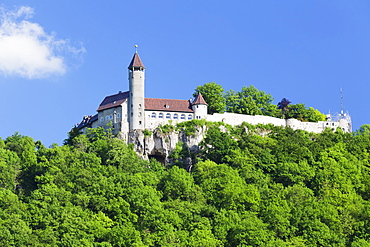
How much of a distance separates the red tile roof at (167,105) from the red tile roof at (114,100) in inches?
114

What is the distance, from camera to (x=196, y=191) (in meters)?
94.3

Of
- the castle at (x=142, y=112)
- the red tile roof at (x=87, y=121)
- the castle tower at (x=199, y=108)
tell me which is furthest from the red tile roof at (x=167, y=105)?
the red tile roof at (x=87, y=121)

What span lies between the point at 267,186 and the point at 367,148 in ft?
60.2

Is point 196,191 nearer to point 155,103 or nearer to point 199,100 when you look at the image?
point 155,103

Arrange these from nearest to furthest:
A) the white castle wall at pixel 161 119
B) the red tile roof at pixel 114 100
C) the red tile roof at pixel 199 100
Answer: the white castle wall at pixel 161 119
the red tile roof at pixel 114 100
the red tile roof at pixel 199 100

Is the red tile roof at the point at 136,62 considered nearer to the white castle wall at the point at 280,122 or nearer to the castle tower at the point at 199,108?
the castle tower at the point at 199,108

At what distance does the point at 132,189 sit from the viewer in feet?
304

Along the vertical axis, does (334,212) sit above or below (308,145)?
below

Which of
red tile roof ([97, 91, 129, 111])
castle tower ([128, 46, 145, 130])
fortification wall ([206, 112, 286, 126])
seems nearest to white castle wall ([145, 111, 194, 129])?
castle tower ([128, 46, 145, 130])

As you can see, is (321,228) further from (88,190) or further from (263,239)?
(88,190)

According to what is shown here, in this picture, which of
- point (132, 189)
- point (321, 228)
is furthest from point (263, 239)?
point (132, 189)

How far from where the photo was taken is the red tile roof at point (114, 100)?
107m

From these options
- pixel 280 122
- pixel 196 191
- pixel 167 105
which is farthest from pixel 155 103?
pixel 196 191

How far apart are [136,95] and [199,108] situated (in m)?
8.26
